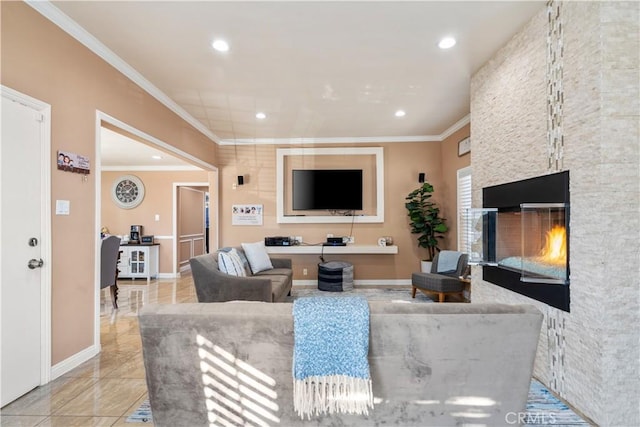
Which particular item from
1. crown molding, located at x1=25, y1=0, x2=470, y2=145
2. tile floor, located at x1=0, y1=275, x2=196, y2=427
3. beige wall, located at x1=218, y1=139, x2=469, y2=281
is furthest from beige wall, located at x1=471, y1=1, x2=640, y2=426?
beige wall, located at x1=218, y1=139, x2=469, y2=281

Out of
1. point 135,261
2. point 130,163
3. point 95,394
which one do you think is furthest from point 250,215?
point 95,394

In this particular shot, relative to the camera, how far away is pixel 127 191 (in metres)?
6.80

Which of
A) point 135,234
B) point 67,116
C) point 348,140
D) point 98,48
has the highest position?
point 98,48

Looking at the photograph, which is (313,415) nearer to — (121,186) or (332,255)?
(332,255)

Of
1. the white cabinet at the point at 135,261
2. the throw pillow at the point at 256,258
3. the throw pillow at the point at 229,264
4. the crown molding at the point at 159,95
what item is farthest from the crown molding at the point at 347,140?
the white cabinet at the point at 135,261

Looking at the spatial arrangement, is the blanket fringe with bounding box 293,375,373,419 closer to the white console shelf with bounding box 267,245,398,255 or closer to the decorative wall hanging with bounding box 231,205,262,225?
the white console shelf with bounding box 267,245,398,255

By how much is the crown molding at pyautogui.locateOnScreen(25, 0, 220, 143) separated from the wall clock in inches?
131

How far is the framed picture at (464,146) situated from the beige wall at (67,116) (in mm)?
4581

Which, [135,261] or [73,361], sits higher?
[135,261]

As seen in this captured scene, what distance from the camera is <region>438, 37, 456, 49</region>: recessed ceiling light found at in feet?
8.80

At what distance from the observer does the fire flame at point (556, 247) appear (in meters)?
2.12

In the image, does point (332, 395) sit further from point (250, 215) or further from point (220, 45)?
point (250, 215)

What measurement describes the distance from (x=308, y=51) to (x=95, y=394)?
3.27 meters

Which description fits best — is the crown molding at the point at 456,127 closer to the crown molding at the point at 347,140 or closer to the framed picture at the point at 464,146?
the crown molding at the point at 347,140
